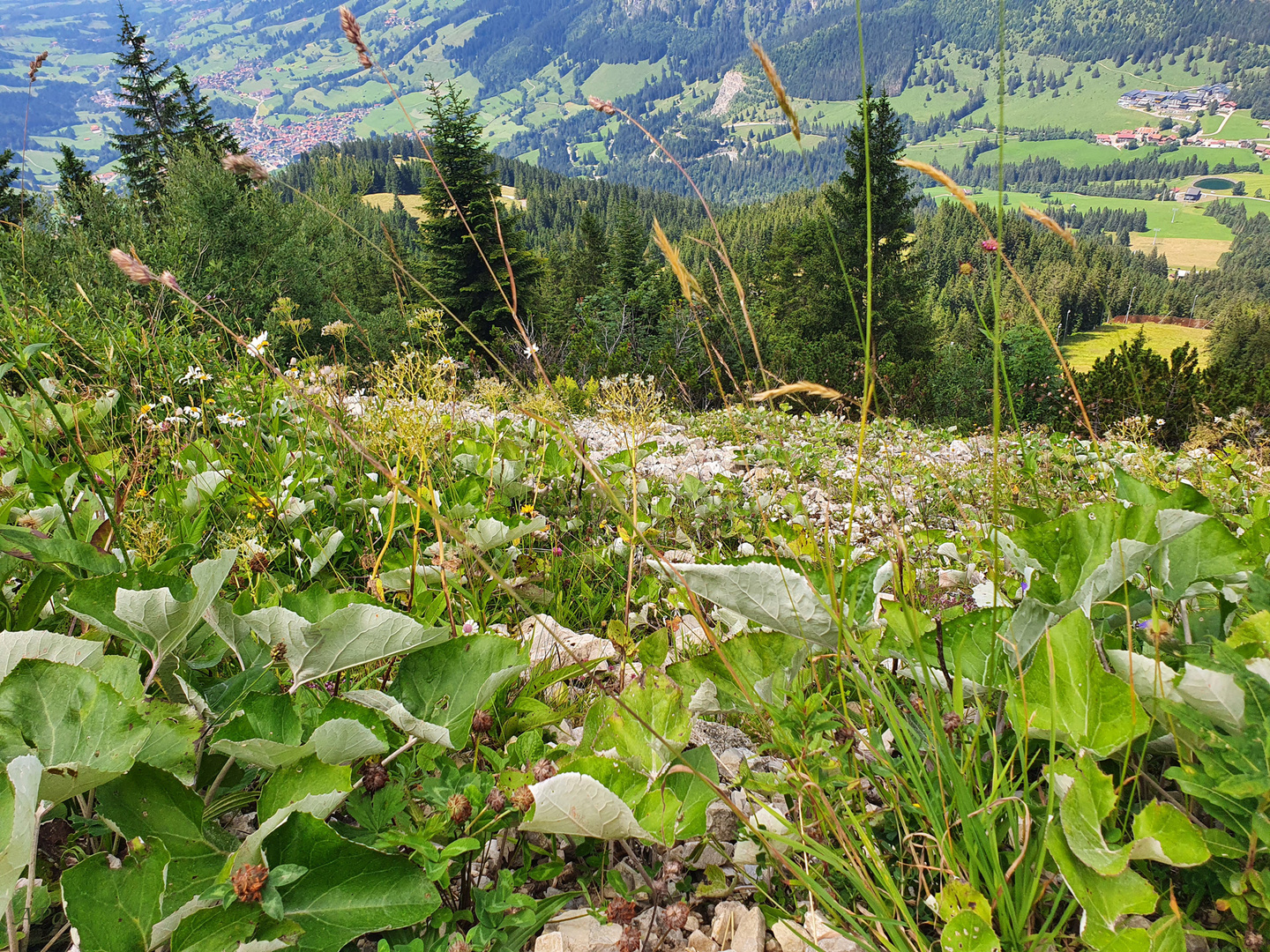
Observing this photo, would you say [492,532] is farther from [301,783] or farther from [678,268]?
[301,783]

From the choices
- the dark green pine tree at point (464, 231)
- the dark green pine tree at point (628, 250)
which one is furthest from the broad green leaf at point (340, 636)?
the dark green pine tree at point (628, 250)

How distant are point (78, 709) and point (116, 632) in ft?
0.77

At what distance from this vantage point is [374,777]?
3.74 feet

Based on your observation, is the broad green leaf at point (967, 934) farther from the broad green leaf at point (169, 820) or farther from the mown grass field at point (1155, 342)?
the mown grass field at point (1155, 342)

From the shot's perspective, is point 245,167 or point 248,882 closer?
point 248,882

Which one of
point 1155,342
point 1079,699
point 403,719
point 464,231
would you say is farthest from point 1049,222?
point 1155,342

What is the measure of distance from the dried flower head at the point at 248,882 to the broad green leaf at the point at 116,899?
0.12 meters

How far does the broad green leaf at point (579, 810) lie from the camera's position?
93cm

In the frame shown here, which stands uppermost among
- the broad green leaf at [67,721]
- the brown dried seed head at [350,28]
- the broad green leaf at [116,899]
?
the brown dried seed head at [350,28]

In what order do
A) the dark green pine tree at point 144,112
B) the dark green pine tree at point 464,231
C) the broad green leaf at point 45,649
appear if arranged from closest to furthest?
the broad green leaf at point 45,649, the dark green pine tree at point 464,231, the dark green pine tree at point 144,112

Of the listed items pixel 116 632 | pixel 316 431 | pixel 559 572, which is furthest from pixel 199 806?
pixel 316 431

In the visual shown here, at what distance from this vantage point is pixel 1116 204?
620ft

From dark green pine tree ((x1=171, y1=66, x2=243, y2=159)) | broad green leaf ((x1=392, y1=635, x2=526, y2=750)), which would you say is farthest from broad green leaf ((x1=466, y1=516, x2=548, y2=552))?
dark green pine tree ((x1=171, y1=66, x2=243, y2=159))

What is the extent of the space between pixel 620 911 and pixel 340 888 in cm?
41
